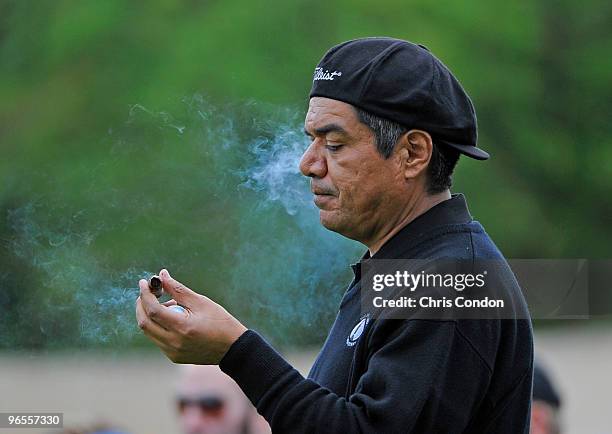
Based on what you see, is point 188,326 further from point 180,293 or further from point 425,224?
point 425,224

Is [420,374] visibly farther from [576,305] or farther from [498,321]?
[576,305]

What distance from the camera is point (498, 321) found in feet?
5.20

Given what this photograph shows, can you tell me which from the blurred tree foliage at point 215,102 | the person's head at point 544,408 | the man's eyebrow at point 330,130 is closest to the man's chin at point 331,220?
the man's eyebrow at point 330,130

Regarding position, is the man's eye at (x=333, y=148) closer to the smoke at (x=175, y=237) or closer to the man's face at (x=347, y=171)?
the man's face at (x=347, y=171)

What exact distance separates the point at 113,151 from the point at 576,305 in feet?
5.35

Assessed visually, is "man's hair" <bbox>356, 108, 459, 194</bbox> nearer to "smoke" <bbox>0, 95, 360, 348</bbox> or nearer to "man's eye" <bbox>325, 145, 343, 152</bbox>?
"man's eye" <bbox>325, 145, 343, 152</bbox>

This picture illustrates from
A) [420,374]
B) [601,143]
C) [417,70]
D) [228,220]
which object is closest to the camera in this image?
[420,374]

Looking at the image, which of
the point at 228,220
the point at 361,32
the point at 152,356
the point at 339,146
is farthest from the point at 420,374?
the point at 361,32

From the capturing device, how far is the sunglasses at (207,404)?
2557mm

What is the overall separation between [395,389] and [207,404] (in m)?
1.16

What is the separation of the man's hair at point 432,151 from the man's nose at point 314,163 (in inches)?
3.8

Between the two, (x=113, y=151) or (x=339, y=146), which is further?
(x=113, y=151)

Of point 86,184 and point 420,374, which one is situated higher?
point 86,184

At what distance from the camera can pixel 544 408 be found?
2836mm
